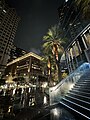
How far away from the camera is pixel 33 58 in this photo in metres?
44.5

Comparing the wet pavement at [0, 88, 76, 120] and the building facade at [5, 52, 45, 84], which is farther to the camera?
the building facade at [5, 52, 45, 84]

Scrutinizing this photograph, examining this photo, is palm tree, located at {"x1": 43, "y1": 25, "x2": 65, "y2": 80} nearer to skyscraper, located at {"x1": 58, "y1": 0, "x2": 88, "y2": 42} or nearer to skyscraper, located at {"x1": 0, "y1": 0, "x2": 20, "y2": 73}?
skyscraper, located at {"x1": 58, "y1": 0, "x2": 88, "y2": 42}

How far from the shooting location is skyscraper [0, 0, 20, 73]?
Answer: 6550cm

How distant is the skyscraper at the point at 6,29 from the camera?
215 ft

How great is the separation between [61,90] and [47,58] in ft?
47.0

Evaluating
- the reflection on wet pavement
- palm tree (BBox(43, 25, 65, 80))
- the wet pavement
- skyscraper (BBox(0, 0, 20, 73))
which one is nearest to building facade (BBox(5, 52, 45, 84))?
skyscraper (BBox(0, 0, 20, 73))

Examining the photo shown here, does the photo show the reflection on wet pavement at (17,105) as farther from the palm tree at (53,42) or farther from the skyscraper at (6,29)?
the skyscraper at (6,29)

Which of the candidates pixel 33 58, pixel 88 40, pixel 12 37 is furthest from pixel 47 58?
pixel 12 37

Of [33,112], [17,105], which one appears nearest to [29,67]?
[17,105]

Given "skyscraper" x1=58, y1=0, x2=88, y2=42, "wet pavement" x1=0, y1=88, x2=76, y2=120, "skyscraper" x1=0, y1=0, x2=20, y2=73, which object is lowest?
"wet pavement" x1=0, y1=88, x2=76, y2=120

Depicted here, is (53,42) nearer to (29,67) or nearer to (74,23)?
(74,23)

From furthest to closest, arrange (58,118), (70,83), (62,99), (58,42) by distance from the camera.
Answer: (58,42), (70,83), (62,99), (58,118)

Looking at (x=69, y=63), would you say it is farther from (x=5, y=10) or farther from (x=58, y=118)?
(x=5, y=10)

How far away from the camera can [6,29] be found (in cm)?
7431
